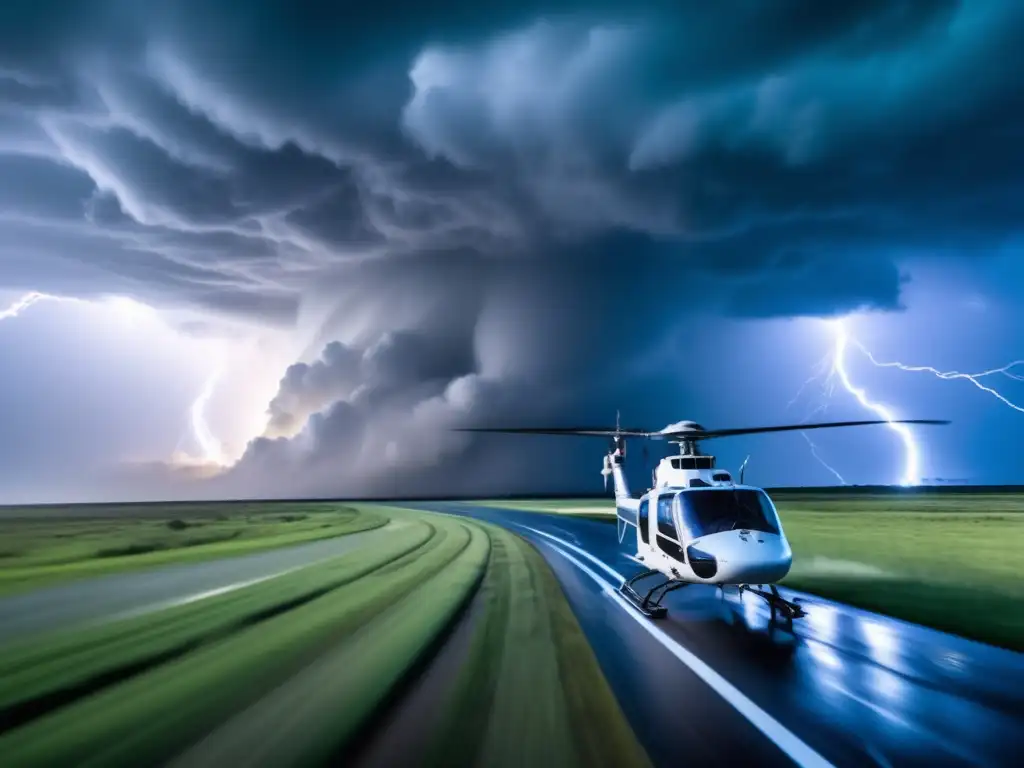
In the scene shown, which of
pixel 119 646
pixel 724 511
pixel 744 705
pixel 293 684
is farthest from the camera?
pixel 724 511

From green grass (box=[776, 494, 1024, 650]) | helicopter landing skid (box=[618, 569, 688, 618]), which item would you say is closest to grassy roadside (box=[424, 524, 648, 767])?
helicopter landing skid (box=[618, 569, 688, 618])

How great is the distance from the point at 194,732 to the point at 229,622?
7507 millimetres

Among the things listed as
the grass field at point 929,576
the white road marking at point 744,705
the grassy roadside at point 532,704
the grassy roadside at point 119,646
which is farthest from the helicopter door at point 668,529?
the grassy roadside at point 119,646

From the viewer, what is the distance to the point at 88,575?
25219mm

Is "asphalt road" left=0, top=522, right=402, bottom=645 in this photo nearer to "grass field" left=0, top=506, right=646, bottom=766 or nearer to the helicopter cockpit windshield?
"grass field" left=0, top=506, right=646, bottom=766

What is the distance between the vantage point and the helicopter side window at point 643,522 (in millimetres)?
16359

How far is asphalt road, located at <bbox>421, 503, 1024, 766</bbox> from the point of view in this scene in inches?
251

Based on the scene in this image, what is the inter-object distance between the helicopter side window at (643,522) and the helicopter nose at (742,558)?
10.1 ft

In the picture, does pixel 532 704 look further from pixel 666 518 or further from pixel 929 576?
pixel 929 576

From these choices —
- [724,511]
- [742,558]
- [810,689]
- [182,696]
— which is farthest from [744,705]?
[182,696]

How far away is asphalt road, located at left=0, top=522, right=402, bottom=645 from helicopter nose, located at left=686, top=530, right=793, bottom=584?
1275 cm

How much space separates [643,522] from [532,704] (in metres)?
9.37

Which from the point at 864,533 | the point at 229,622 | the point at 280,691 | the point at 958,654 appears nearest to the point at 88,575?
the point at 229,622

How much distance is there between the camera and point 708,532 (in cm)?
1341
